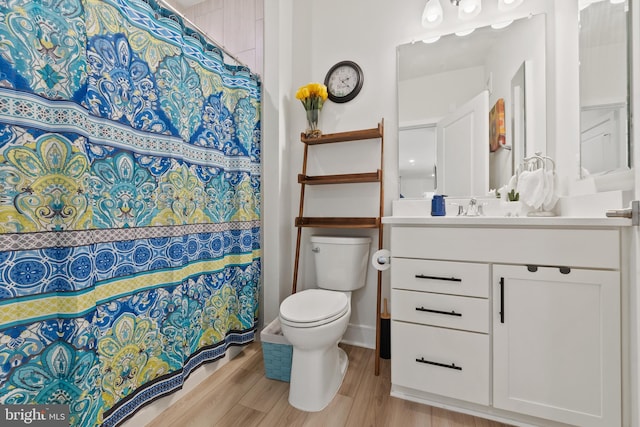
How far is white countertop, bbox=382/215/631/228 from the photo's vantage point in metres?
0.97

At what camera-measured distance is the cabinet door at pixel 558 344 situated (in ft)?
3.22

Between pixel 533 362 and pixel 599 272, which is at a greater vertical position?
pixel 599 272

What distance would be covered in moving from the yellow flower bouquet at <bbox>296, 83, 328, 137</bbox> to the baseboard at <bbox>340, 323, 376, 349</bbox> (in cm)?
140

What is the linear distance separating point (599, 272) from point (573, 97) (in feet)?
3.11

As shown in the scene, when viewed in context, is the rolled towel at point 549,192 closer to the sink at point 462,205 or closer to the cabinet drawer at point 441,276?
the sink at point 462,205

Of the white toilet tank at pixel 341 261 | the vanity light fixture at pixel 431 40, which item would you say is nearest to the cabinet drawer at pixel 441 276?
the white toilet tank at pixel 341 261

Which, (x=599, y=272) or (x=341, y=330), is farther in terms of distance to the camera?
(x=341, y=330)

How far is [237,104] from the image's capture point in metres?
1.68

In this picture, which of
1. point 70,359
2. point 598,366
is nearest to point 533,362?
point 598,366

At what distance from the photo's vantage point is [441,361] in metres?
1.22

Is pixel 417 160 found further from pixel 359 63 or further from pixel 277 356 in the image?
pixel 277 356

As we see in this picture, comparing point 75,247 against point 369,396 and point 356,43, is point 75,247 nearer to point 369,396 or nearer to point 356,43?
point 369,396

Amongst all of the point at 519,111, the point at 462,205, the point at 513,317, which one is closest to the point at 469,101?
the point at 519,111

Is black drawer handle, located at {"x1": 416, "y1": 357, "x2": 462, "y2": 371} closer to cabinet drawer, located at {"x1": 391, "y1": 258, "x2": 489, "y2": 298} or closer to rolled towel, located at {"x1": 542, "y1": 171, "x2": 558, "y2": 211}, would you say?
cabinet drawer, located at {"x1": 391, "y1": 258, "x2": 489, "y2": 298}
